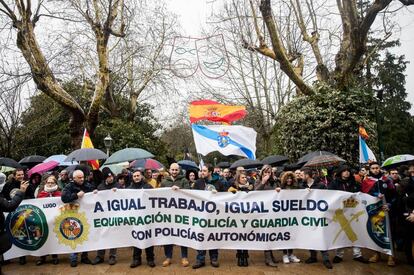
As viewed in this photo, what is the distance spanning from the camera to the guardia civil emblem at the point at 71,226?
6.36m

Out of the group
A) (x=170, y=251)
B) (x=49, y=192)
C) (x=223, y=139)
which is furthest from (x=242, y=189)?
(x=49, y=192)

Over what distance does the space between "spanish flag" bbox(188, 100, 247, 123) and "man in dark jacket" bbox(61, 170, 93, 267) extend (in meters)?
3.61

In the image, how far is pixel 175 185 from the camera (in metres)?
6.43

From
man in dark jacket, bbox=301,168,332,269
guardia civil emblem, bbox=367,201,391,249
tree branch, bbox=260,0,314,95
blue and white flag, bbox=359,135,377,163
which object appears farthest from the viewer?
tree branch, bbox=260,0,314,95

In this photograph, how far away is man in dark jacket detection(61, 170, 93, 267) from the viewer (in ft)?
20.4

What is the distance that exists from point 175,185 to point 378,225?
143 inches

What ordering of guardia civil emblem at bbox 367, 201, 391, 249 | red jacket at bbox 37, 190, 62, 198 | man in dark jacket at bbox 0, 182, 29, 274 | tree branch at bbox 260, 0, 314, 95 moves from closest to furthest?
man in dark jacket at bbox 0, 182, 29, 274
guardia civil emblem at bbox 367, 201, 391, 249
red jacket at bbox 37, 190, 62, 198
tree branch at bbox 260, 0, 314, 95

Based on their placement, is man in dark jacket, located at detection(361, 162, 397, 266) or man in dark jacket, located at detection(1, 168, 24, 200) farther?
man in dark jacket, located at detection(1, 168, 24, 200)

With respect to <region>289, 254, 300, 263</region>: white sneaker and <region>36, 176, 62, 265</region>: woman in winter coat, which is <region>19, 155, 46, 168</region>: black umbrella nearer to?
<region>36, 176, 62, 265</region>: woman in winter coat

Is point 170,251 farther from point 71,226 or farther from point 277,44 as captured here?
point 277,44

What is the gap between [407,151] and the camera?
97.0 ft

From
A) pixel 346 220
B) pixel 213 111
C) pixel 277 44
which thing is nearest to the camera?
pixel 346 220

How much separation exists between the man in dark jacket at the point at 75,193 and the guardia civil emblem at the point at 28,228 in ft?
2.04

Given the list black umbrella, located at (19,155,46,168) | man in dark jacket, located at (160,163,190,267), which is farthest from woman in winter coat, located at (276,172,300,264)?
black umbrella, located at (19,155,46,168)
